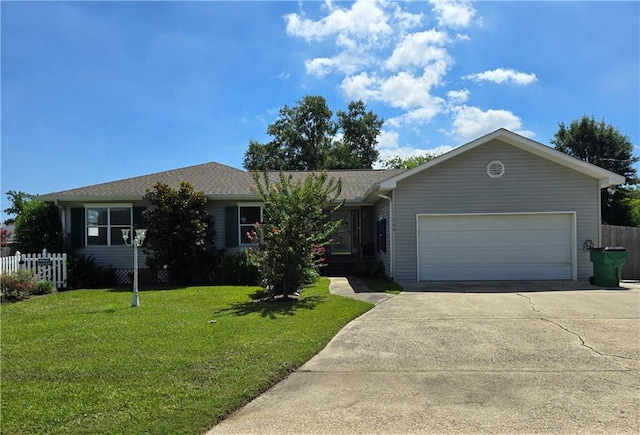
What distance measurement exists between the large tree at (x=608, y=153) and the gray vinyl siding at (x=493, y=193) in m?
17.5

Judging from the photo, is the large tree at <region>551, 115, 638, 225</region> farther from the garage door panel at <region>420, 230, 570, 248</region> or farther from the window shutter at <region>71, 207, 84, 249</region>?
the window shutter at <region>71, 207, 84, 249</region>

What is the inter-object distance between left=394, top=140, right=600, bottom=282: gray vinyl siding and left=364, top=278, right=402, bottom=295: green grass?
584 millimetres

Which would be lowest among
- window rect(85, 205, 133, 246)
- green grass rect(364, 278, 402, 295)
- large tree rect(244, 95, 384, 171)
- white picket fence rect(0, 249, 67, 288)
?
green grass rect(364, 278, 402, 295)

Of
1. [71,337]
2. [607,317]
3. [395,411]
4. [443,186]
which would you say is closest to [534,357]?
[395,411]

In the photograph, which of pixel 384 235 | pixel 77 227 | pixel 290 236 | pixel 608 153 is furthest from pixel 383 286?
pixel 608 153

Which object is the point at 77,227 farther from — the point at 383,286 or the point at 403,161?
the point at 403,161

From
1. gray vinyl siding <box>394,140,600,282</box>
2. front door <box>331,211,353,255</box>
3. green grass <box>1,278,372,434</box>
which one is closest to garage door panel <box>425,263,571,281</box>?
gray vinyl siding <box>394,140,600,282</box>

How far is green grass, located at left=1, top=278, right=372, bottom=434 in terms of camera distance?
150 inches

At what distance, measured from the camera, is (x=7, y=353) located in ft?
19.0

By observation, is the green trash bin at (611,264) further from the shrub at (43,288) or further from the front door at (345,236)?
the shrub at (43,288)

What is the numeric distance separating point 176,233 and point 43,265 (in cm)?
383

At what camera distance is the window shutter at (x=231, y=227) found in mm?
15242

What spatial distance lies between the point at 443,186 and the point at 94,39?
10153mm

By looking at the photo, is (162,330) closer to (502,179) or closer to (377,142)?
(502,179)
